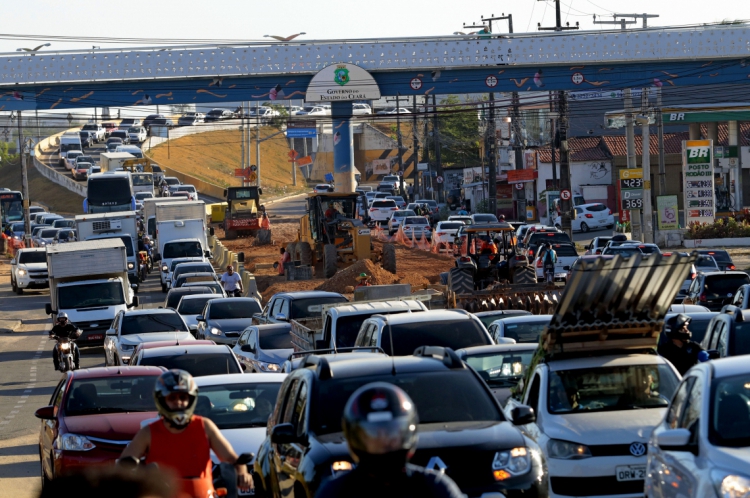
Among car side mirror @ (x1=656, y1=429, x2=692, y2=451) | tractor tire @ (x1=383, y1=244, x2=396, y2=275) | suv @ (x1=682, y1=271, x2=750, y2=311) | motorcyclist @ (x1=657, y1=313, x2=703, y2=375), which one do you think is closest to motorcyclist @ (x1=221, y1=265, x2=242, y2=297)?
tractor tire @ (x1=383, y1=244, x2=396, y2=275)

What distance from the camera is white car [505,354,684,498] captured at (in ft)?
31.4

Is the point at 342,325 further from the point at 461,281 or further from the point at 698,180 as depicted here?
the point at 698,180

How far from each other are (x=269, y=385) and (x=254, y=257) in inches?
1730

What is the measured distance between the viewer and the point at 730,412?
24.6 feet

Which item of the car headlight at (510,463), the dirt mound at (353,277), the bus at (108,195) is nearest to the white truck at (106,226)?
the bus at (108,195)

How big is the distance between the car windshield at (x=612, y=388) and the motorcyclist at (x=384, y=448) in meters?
6.14

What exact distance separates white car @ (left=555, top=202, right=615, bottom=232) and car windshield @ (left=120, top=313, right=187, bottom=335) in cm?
4228

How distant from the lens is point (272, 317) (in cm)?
2267

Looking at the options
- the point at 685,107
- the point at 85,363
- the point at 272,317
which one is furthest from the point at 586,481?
the point at 685,107

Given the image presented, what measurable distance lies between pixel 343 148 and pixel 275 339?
3862cm

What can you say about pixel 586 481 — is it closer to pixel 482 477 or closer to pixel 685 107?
pixel 482 477

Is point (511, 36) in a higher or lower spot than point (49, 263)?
higher

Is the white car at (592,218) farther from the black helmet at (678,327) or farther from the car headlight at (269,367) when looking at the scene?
the black helmet at (678,327)

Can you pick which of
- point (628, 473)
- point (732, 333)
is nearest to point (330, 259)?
point (732, 333)
